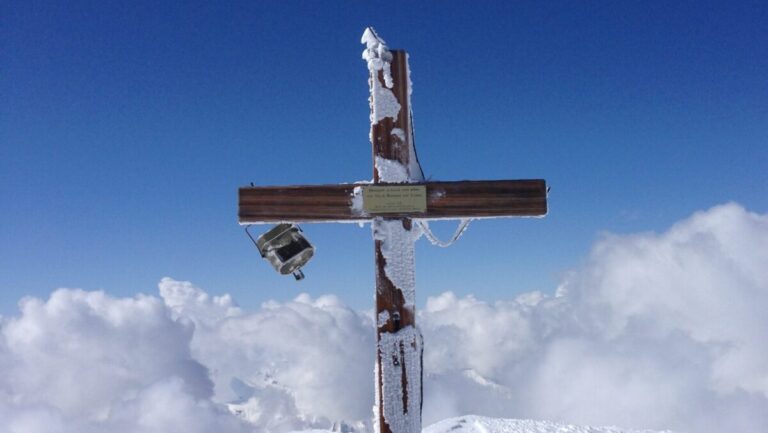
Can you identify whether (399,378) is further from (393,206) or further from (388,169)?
(388,169)

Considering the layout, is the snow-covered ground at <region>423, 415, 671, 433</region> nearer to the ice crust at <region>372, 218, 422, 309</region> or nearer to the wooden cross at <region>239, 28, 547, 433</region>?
the wooden cross at <region>239, 28, 547, 433</region>

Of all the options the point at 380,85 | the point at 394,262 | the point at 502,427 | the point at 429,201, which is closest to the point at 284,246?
the point at 394,262

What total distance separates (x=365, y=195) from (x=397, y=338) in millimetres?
1346

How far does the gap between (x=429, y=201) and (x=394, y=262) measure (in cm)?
67

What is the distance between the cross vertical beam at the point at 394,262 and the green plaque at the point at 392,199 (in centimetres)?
9

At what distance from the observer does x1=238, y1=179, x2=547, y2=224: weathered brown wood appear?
175 inches

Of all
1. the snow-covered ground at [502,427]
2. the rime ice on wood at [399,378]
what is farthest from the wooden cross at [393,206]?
the snow-covered ground at [502,427]

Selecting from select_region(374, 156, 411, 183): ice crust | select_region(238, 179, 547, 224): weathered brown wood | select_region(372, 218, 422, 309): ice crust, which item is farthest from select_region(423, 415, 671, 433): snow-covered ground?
select_region(374, 156, 411, 183): ice crust

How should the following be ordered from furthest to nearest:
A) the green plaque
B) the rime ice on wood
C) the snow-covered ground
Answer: the snow-covered ground → the green plaque → the rime ice on wood

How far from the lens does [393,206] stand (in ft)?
14.4

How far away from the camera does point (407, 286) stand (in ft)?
14.3

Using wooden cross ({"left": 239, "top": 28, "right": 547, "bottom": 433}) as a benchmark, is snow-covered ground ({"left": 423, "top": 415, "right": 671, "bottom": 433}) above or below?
below

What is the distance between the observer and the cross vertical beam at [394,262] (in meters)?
4.25

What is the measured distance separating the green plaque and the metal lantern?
795 mm
